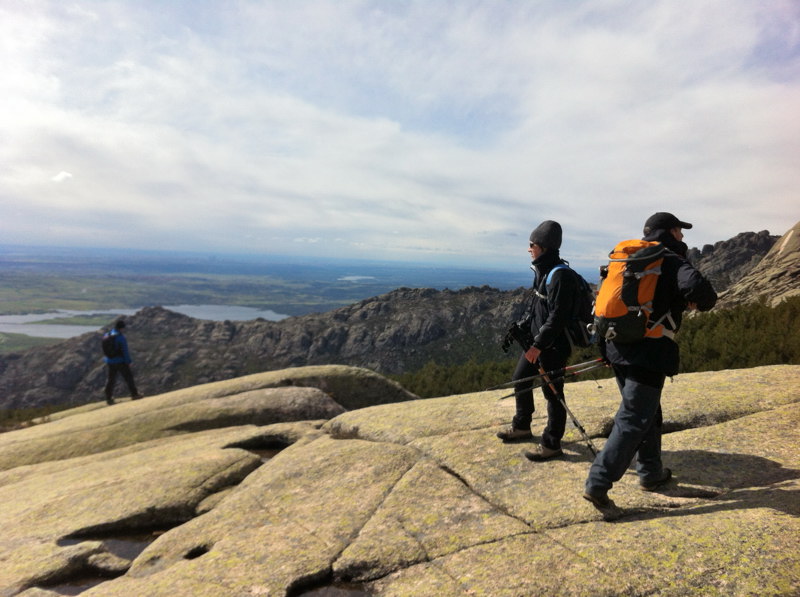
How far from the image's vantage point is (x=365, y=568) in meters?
6.34

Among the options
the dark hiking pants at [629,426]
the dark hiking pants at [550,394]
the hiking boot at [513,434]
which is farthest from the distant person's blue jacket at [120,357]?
the dark hiking pants at [629,426]

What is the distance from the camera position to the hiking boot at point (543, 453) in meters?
8.48

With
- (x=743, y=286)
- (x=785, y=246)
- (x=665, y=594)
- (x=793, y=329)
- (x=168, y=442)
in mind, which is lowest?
(x=168, y=442)

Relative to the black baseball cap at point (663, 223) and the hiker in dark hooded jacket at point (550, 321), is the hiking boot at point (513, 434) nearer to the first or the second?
the hiker in dark hooded jacket at point (550, 321)

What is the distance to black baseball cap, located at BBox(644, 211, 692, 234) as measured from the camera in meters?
6.70


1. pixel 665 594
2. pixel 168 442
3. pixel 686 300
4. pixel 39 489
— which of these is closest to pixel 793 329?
pixel 686 300

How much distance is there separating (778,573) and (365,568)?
5137 millimetres

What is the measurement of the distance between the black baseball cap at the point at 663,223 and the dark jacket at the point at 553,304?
1541 millimetres

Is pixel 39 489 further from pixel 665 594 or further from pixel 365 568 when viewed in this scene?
pixel 665 594

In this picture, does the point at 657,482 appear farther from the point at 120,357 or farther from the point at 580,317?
the point at 120,357

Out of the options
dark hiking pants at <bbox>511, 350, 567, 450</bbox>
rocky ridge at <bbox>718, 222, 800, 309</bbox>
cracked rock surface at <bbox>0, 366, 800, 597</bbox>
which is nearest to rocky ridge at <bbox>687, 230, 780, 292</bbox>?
rocky ridge at <bbox>718, 222, 800, 309</bbox>

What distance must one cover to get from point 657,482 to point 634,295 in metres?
3.32

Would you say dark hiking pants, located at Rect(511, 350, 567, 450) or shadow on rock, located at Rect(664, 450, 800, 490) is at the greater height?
dark hiking pants, located at Rect(511, 350, 567, 450)

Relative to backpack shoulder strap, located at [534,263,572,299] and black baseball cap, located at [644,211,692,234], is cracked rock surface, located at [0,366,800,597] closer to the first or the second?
backpack shoulder strap, located at [534,263,572,299]
